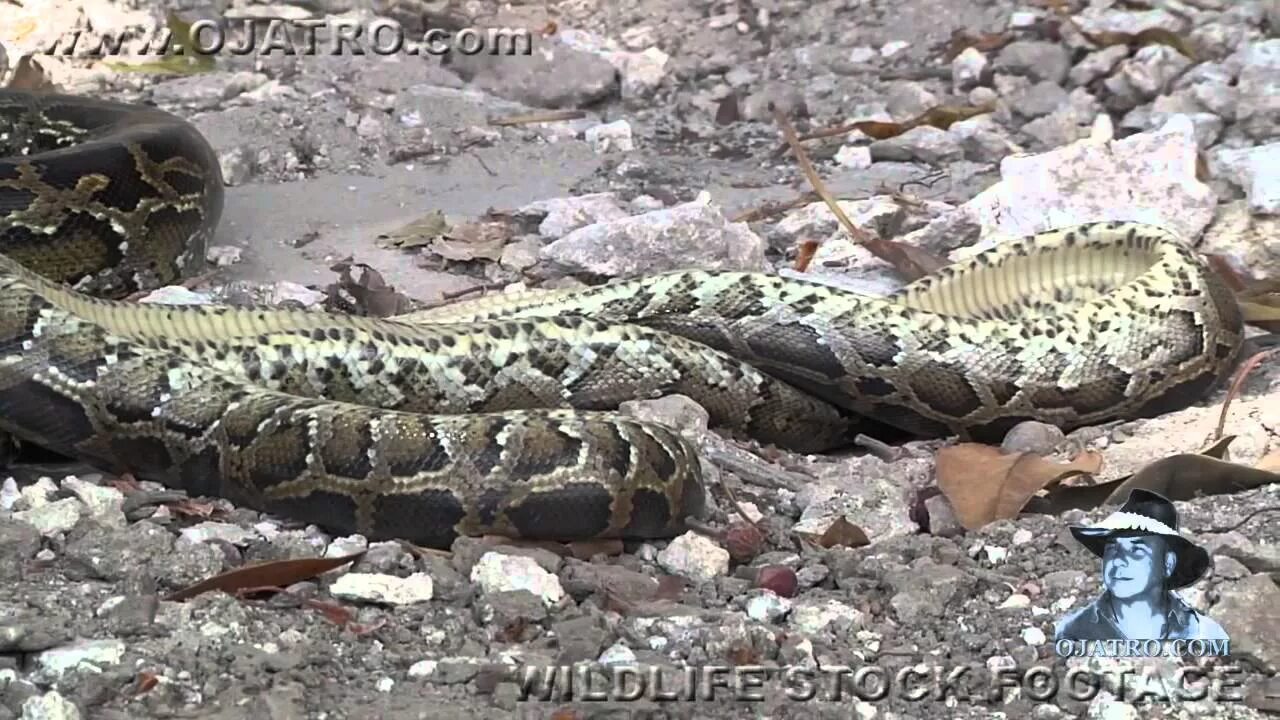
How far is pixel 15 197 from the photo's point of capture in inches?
225

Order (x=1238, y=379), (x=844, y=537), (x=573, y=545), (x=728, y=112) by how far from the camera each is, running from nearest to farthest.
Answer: (x=573, y=545)
(x=844, y=537)
(x=1238, y=379)
(x=728, y=112)

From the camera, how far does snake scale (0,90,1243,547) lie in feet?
13.0

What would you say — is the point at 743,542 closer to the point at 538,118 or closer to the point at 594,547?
the point at 594,547

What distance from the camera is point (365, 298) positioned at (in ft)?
19.4

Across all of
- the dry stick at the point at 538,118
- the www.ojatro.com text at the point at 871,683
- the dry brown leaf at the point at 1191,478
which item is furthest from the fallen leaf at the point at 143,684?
the dry stick at the point at 538,118

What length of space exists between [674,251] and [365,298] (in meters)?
1.16

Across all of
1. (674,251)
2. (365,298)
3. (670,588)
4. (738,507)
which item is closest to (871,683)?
(670,588)

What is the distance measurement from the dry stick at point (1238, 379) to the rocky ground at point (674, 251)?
2.0 inches

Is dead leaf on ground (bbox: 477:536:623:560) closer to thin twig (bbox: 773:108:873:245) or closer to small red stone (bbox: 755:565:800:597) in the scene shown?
small red stone (bbox: 755:565:800:597)

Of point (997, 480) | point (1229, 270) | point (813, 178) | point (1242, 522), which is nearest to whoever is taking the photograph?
point (1242, 522)

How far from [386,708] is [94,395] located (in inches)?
66.3

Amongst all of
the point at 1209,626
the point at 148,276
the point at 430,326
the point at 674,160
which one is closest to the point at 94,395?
the point at 430,326

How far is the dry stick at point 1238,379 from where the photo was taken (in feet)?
15.3

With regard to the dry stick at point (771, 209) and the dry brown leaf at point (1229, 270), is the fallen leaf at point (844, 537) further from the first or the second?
the dry stick at point (771, 209)
